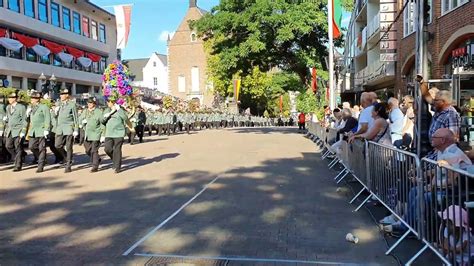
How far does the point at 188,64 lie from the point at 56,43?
47813 mm

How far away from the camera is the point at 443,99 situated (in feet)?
22.1

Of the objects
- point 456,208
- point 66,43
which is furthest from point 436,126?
point 66,43

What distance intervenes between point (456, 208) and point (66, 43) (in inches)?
1731

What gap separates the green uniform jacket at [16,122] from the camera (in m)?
12.7

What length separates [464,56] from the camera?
1602 cm

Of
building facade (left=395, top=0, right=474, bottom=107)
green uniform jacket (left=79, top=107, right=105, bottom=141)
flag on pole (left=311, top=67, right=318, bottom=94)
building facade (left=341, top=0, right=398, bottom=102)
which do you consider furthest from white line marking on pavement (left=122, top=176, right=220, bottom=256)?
flag on pole (left=311, top=67, right=318, bottom=94)

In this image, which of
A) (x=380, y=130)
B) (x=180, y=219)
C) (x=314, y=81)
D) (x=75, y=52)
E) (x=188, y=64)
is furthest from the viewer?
(x=188, y=64)

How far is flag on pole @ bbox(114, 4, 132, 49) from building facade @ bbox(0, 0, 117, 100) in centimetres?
513

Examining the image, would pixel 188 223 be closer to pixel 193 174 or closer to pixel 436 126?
pixel 436 126

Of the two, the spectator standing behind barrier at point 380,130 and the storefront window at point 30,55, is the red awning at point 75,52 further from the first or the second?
the spectator standing behind barrier at point 380,130

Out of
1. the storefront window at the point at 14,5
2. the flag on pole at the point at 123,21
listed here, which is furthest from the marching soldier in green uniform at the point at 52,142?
the flag on pole at the point at 123,21

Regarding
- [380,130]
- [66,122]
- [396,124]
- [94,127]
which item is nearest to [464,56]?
[396,124]

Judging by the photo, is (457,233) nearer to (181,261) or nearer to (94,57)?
(181,261)

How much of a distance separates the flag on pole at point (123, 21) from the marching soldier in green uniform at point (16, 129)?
2907cm
